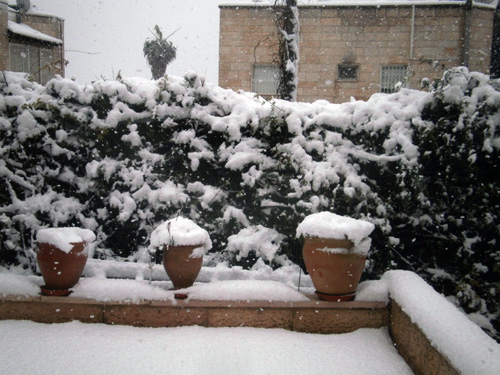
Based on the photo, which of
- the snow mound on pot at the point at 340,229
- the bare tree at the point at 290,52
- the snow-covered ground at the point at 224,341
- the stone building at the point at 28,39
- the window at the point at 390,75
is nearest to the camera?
the snow-covered ground at the point at 224,341

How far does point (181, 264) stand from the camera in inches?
94.9

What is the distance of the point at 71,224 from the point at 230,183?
5.04ft

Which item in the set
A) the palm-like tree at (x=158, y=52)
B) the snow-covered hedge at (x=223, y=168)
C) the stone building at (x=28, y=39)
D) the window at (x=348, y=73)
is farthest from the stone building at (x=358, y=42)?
the palm-like tree at (x=158, y=52)

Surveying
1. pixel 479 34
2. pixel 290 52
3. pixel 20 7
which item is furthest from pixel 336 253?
pixel 20 7

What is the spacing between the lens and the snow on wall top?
12602 millimetres

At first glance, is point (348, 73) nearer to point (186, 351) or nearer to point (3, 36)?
point (186, 351)

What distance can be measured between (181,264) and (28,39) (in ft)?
49.7

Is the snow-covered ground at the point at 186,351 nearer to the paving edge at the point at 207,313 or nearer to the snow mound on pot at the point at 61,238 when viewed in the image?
the paving edge at the point at 207,313

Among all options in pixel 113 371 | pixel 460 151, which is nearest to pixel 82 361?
pixel 113 371

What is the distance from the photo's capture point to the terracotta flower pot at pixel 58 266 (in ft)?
7.64

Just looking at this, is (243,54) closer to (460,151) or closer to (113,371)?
(460,151)

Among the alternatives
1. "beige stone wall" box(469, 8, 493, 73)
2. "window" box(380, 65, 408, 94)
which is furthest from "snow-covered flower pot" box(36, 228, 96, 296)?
"beige stone wall" box(469, 8, 493, 73)

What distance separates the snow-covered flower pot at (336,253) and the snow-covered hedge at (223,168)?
1.98ft

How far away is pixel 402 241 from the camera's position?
296 cm
